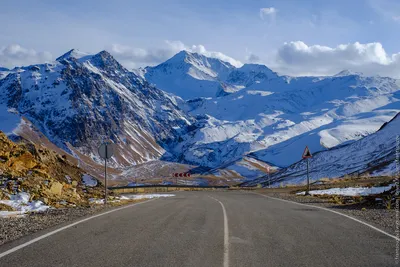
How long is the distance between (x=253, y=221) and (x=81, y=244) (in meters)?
6.16

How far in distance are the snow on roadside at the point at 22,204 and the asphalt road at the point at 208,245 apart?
3636 millimetres

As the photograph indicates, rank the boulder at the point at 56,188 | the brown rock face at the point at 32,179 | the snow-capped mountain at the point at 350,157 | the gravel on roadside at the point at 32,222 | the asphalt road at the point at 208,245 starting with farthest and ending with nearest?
the snow-capped mountain at the point at 350,157, the boulder at the point at 56,188, the brown rock face at the point at 32,179, the gravel on roadside at the point at 32,222, the asphalt road at the point at 208,245

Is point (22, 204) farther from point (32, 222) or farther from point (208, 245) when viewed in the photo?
point (208, 245)

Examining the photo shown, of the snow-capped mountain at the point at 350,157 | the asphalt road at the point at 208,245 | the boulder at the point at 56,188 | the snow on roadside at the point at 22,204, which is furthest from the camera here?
the snow-capped mountain at the point at 350,157

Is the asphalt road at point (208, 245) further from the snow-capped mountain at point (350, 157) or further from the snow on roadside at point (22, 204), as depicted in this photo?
the snow-capped mountain at point (350, 157)

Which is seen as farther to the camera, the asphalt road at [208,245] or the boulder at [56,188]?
the boulder at [56,188]

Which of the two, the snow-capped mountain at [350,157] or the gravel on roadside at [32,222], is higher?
the snow-capped mountain at [350,157]

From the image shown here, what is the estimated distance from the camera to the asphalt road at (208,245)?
802 centimetres

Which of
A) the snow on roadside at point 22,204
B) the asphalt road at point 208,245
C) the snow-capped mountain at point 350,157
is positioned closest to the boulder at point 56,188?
the snow on roadside at point 22,204

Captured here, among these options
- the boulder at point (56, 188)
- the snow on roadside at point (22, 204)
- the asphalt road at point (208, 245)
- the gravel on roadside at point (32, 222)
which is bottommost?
the asphalt road at point (208, 245)

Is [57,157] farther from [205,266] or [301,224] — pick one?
[205,266]

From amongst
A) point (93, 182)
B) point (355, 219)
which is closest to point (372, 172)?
point (93, 182)

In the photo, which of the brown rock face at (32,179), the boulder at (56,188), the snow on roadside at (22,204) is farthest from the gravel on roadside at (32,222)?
the boulder at (56,188)

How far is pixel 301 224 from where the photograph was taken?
13.0 m
